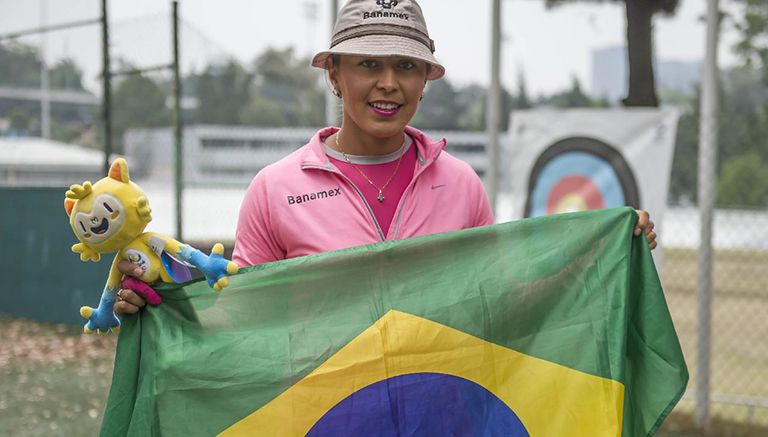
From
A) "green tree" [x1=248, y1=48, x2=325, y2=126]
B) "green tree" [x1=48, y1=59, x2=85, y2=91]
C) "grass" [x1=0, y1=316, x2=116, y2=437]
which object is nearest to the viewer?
"grass" [x1=0, y1=316, x2=116, y2=437]

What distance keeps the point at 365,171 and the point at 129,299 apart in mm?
699

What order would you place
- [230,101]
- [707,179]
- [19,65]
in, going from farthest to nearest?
[230,101] < [19,65] < [707,179]

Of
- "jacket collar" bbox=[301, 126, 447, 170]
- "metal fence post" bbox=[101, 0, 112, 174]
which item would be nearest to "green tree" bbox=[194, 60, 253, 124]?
"metal fence post" bbox=[101, 0, 112, 174]

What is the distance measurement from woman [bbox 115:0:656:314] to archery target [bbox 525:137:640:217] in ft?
10.6

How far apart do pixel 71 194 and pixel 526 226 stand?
4.01ft

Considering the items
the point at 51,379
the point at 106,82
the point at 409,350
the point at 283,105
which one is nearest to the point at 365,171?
the point at 409,350

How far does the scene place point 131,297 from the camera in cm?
229

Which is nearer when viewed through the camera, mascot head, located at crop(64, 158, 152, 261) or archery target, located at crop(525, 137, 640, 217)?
mascot head, located at crop(64, 158, 152, 261)

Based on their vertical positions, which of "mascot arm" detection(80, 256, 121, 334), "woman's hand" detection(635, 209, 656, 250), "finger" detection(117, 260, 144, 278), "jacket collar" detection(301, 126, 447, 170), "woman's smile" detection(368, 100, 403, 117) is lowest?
"mascot arm" detection(80, 256, 121, 334)

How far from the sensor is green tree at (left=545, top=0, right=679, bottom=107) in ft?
19.9

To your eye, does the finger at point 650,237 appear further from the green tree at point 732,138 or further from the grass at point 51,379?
the green tree at point 732,138

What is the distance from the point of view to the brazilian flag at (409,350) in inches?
89.0

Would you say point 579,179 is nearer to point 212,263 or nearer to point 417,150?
point 417,150

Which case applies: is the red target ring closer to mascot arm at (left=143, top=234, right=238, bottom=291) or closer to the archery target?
the archery target
